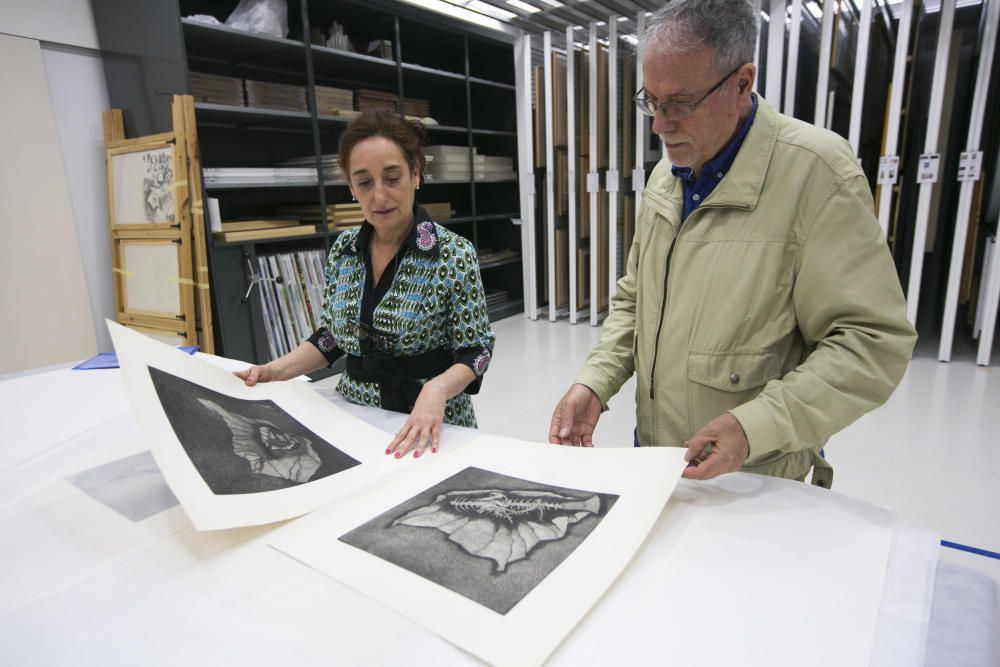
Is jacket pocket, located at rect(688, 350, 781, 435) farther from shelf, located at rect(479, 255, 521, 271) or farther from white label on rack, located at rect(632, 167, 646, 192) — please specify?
shelf, located at rect(479, 255, 521, 271)

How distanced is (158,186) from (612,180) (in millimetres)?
3207

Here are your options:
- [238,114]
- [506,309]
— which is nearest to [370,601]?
[238,114]

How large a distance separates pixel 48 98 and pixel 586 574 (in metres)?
3.58

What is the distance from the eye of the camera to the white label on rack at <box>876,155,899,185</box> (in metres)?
3.45

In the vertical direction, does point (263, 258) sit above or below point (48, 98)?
below

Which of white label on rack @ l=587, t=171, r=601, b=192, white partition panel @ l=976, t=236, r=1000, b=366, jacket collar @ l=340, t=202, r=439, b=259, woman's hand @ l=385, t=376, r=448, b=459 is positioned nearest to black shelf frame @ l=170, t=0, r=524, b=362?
white label on rack @ l=587, t=171, r=601, b=192

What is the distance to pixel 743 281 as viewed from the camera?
36.0 inches

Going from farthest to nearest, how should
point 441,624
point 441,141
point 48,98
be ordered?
1. point 441,141
2. point 48,98
3. point 441,624

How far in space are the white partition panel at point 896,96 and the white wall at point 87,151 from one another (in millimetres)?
4366

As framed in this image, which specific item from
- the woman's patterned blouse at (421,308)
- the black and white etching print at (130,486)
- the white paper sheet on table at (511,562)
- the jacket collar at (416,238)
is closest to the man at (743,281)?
the white paper sheet on table at (511,562)

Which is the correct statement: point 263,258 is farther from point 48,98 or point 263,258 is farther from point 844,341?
point 844,341

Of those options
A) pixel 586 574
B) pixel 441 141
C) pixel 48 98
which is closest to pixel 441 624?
pixel 586 574

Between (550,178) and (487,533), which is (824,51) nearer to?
(550,178)

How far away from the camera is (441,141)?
5.14 meters
